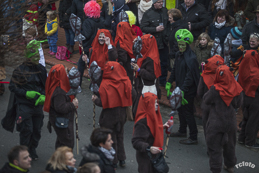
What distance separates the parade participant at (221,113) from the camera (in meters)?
5.96

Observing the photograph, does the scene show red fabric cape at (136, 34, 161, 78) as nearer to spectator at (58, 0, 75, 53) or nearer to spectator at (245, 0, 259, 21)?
spectator at (245, 0, 259, 21)

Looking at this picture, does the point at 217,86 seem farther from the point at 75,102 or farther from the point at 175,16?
the point at 175,16

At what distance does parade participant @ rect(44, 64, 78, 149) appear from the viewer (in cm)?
596

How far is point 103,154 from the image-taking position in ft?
15.7

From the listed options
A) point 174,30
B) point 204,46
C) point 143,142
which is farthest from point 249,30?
point 143,142

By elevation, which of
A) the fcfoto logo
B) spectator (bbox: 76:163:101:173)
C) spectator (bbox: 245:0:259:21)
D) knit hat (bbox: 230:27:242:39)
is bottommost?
the fcfoto logo

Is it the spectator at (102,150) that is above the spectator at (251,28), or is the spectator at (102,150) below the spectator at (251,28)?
below

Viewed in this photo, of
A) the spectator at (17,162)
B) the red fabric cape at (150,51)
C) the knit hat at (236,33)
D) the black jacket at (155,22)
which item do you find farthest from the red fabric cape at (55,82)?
the knit hat at (236,33)

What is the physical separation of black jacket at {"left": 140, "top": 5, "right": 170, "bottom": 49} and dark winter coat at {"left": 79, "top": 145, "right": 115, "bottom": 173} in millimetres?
5828

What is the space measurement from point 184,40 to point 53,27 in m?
6.30

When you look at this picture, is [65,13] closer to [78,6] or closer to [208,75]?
[78,6]

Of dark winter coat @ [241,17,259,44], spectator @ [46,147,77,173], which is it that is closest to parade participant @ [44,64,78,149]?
spectator @ [46,147,77,173]

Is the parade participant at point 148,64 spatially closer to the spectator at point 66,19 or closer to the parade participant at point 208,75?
the parade participant at point 208,75

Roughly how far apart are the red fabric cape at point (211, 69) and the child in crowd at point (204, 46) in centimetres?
162
